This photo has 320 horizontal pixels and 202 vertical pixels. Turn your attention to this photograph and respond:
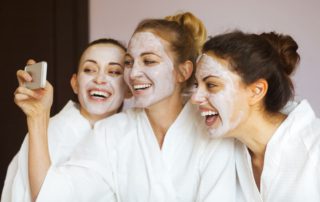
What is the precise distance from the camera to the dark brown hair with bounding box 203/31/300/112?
Result: 3.65 feet

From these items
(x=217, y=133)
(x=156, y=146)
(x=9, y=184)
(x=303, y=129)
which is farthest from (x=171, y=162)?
(x=9, y=184)

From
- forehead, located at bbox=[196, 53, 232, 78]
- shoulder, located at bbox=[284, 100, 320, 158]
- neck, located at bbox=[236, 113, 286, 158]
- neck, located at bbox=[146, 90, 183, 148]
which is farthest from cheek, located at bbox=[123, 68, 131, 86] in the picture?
shoulder, located at bbox=[284, 100, 320, 158]

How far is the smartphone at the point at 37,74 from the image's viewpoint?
3.39 ft

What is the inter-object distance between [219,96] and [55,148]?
55 cm

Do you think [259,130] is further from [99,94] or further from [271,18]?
[271,18]

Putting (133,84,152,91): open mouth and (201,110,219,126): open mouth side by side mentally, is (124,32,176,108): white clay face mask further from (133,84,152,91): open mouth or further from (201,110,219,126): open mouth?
(201,110,219,126): open mouth

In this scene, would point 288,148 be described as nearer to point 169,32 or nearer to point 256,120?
point 256,120

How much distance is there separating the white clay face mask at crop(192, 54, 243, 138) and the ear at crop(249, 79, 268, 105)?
4 cm

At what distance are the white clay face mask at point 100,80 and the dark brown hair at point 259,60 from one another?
35 centimetres

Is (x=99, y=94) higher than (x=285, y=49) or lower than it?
lower

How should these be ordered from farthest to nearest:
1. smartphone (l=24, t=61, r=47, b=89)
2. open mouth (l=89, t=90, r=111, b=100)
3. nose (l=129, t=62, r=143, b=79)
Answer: open mouth (l=89, t=90, r=111, b=100) → nose (l=129, t=62, r=143, b=79) → smartphone (l=24, t=61, r=47, b=89)

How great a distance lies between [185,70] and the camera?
1338 mm

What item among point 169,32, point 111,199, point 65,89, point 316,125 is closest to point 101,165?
point 111,199

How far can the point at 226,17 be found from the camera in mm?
1883
